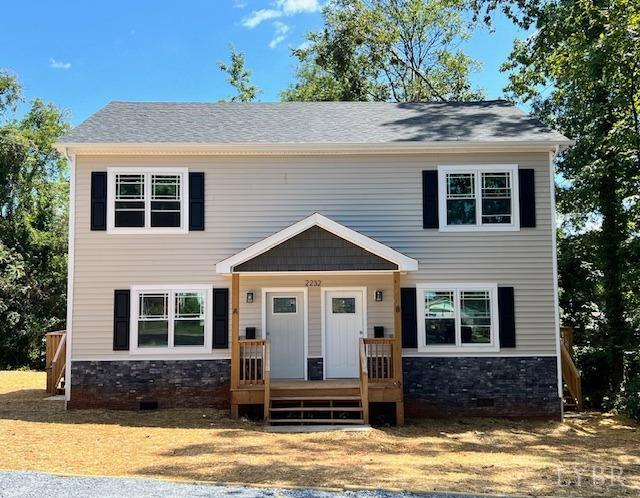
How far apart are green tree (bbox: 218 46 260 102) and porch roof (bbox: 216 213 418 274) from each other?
2000 centimetres

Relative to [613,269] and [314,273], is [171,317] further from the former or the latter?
[613,269]

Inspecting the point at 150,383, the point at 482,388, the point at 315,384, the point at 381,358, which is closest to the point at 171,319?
the point at 150,383

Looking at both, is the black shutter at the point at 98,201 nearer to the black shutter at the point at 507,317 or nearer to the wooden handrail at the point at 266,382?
the wooden handrail at the point at 266,382

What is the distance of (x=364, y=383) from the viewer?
10.4 metres

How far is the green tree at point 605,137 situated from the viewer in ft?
44.3

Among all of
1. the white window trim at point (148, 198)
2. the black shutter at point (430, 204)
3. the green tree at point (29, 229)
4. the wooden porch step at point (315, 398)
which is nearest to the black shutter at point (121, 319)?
the white window trim at point (148, 198)

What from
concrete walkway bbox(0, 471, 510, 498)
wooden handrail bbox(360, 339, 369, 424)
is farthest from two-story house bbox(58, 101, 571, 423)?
concrete walkway bbox(0, 471, 510, 498)

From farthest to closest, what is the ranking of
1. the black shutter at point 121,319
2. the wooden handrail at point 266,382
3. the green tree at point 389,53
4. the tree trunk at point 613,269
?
1. the green tree at point 389,53
2. the tree trunk at point 613,269
3. the black shutter at point 121,319
4. the wooden handrail at point 266,382

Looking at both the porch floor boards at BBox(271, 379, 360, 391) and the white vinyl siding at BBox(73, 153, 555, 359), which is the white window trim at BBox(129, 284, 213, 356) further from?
the porch floor boards at BBox(271, 379, 360, 391)

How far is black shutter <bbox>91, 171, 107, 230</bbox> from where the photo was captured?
1152 centimetres

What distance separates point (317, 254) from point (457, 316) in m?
3.25

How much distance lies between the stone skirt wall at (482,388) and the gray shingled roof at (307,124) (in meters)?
4.64

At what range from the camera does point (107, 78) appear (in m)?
29.4

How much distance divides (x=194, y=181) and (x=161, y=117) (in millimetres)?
2686
